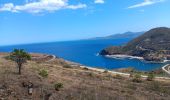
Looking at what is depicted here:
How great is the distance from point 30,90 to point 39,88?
1959 millimetres

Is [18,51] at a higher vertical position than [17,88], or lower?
higher

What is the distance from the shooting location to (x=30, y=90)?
32.7 m

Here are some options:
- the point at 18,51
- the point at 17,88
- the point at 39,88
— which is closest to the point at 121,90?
the point at 39,88

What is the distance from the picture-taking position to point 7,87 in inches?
1299

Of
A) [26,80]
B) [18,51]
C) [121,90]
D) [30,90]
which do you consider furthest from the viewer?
[18,51]

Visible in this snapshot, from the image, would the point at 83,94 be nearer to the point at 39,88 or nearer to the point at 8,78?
the point at 39,88

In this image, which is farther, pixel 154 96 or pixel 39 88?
pixel 154 96

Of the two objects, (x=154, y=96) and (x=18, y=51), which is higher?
(x=18, y=51)

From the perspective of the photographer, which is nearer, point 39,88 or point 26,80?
point 39,88

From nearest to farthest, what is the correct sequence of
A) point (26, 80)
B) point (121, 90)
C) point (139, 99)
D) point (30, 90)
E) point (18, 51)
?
point (30, 90) < point (139, 99) < point (26, 80) < point (121, 90) < point (18, 51)

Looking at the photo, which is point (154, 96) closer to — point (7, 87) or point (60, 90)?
point (60, 90)

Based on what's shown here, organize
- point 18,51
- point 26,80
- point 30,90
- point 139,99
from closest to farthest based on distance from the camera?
point 30,90 → point 139,99 → point 26,80 → point 18,51

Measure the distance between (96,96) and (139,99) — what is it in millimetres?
5045

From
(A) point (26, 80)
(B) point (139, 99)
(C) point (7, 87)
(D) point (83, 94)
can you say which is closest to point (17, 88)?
(C) point (7, 87)
